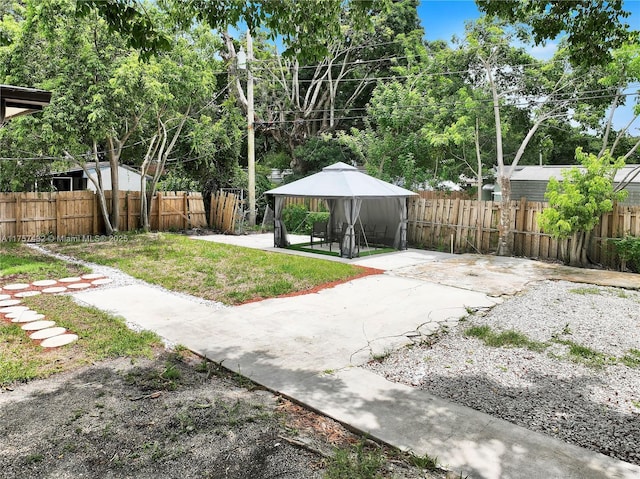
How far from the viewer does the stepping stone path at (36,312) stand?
18.3 ft

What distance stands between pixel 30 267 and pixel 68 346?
17.4ft

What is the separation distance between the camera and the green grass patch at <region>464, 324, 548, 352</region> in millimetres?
5609

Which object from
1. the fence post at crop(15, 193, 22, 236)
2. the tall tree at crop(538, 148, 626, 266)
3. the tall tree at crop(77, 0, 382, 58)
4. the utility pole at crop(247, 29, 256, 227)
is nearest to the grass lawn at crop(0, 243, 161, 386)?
the tall tree at crop(77, 0, 382, 58)

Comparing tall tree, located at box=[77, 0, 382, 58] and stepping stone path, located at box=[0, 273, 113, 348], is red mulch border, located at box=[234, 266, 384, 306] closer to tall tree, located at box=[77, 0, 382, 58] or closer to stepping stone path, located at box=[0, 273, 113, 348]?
stepping stone path, located at box=[0, 273, 113, 348]

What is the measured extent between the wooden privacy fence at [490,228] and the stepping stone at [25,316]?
10.2 m

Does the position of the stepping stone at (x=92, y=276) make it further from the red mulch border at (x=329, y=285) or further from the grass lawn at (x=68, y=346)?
the red mulch border at (x=329, y=285)

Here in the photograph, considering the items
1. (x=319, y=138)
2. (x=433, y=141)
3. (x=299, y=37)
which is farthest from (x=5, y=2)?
(x=299, y=37)

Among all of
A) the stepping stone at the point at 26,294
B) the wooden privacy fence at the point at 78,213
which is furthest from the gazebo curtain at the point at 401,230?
the stepping stone at the point at 26,294

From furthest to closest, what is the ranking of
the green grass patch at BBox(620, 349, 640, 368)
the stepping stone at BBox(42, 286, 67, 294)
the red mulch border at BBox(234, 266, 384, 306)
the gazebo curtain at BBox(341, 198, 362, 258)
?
the gazebo curtain at BBox(341, 198, 362, 258) < the stepping stone at BBox(42, 286, 67, 294) < the red mulch border at BBox(234, 266, 384, 306) < the green grass patch at BBox(620, 349, 640, 368)

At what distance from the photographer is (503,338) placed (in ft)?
19.1

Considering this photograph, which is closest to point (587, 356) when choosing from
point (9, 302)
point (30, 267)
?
point (9, 302)

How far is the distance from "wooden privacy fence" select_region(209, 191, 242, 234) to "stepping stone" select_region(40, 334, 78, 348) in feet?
38.1

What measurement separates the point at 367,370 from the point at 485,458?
174cm

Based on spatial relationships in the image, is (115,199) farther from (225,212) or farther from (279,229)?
(279,229)
